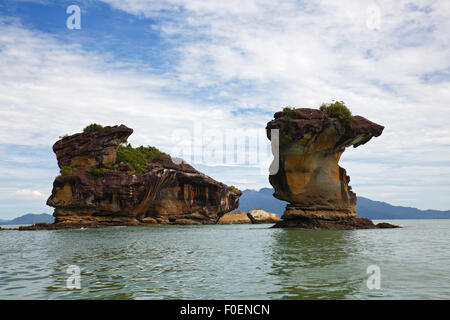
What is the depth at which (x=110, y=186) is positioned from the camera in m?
55.6

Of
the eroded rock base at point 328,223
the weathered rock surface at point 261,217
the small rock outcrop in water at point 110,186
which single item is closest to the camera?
the eroded rock base at point 328,223

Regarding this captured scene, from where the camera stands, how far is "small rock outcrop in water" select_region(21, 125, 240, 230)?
52.8m

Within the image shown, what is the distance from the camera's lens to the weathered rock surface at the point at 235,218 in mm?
86650

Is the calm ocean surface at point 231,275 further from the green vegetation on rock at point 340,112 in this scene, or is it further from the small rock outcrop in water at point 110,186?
the small rock outcrop in water at point 110,186

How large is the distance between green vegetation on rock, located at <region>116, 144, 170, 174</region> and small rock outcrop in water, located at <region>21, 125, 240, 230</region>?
0.52m

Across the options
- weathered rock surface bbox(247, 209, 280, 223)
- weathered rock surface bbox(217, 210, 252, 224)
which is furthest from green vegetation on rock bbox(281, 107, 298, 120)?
weathered rock surface bbox(247, 209, 280, 223)

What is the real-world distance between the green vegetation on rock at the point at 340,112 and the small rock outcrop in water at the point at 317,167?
47 centimetres

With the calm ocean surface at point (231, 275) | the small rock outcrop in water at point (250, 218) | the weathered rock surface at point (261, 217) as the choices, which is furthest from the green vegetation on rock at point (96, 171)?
the weathered rock surface at point (261, 217)

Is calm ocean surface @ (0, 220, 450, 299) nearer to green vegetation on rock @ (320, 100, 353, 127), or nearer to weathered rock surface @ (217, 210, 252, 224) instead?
green vegetation on rock @ (320, 100, 353, 127)

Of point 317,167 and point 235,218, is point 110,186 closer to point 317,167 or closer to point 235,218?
point 317,167

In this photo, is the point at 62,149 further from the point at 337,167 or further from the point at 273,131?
the point at 337,167
